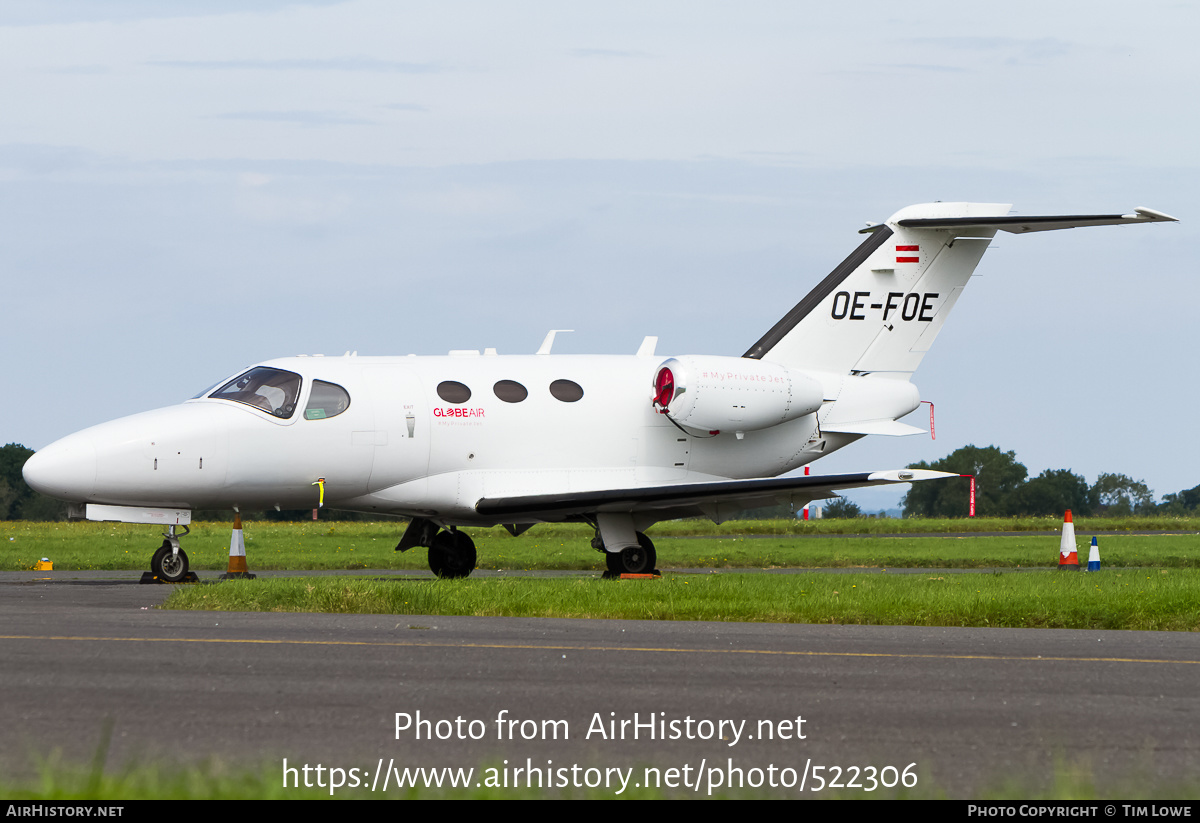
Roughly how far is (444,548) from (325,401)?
10.7 ft

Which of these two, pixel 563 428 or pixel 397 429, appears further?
pixel 563 428

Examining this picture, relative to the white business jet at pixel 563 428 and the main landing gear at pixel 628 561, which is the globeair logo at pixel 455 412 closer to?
the white business jet at pixel 563 428

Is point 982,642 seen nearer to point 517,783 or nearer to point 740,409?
point 517,783

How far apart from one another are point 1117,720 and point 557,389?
13333 mm

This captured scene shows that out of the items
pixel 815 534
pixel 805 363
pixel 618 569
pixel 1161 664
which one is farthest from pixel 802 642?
pixel 815 534

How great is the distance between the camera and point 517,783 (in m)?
4.91

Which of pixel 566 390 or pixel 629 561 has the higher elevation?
pixel 566 390

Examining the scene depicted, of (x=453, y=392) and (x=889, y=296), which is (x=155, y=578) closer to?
(x=453, y=392)

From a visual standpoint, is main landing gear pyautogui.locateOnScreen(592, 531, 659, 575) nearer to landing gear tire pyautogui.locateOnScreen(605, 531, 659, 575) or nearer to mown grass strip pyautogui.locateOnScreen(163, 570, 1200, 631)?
landing gear tire pyautogui.locateOnScreen(605, 531, 659, 575)

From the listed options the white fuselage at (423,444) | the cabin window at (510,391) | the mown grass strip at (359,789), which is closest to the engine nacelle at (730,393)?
the white fuselage at (423,444)

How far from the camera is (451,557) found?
65.0ft

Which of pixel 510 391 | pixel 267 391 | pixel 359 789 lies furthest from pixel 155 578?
pixel 359 789

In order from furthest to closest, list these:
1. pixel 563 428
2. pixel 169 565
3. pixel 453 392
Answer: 1. pixel 563 428
2. pixel 453 392
3. pixel 169 565

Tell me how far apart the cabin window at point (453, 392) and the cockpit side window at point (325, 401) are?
4.44 ft
